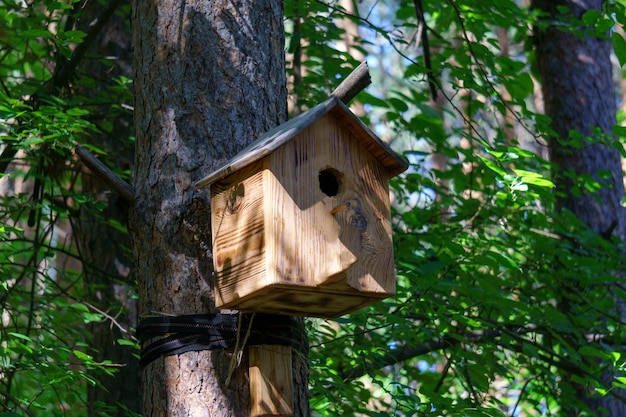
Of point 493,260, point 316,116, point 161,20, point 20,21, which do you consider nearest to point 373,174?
point 316,116

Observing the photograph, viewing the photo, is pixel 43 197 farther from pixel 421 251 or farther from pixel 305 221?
pixel 305 221

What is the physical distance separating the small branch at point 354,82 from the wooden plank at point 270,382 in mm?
809

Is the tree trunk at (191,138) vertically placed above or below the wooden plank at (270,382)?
above

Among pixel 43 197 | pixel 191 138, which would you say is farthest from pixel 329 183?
pixel 43 197

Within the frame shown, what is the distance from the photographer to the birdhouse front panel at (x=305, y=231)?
7.18ft

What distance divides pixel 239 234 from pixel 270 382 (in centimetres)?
43

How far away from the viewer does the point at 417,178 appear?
468 cm

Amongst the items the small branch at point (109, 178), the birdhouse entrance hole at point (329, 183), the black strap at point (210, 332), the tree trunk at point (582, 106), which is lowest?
the black strap at point (210, 332)

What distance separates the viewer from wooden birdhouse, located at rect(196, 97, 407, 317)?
2.19 meters

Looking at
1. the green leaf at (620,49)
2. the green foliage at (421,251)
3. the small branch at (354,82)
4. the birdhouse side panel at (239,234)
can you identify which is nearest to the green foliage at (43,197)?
the green foliage at (421,251)

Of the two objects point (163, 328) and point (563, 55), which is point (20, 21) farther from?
point (563, 55)

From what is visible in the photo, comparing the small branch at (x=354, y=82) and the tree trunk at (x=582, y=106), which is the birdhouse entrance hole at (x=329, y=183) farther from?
the tree trunk at (x=582, y=106)

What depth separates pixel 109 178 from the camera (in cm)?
247

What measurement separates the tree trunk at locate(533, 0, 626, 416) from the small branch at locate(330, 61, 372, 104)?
352 cm
